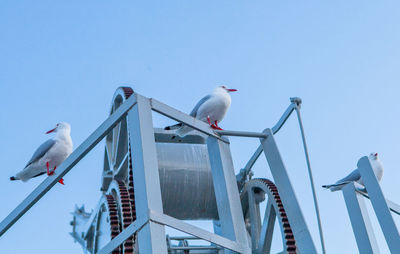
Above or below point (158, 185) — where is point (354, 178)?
above

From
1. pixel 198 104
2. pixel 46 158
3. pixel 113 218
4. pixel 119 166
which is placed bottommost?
pixel 113 218

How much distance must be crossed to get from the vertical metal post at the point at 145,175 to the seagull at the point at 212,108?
2.44 metres

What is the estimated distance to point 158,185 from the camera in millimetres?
3914

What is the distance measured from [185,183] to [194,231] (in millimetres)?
4924

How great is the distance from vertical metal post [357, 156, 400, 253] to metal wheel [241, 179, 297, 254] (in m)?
1.11

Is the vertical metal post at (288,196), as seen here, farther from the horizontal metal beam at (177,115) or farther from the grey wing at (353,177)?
the grey wing at (353,177)

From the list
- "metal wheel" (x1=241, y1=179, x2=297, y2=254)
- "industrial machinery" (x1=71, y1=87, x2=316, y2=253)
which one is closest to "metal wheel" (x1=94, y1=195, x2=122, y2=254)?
"industrial machinery" (x1=71, y1=87, x2=316, y2=253)

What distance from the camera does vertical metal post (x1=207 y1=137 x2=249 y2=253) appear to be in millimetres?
4703

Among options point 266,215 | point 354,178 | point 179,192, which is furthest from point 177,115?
point 354,178

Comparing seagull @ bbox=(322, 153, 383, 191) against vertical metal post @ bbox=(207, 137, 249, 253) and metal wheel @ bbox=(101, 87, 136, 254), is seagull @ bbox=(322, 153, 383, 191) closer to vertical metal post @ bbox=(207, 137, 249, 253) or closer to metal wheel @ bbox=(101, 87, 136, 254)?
metal wheel @ bbox=(101, 87, 136, 254)

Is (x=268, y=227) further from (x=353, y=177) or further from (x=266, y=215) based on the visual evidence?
(x=353, y=177)

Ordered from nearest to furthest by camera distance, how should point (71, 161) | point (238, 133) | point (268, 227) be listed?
1. point (71, 161)
2. point (238, 133)
3. point (268, 227)

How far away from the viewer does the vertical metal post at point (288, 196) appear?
197 inches

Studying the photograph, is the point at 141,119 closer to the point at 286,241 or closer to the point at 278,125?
the point at 278,125
